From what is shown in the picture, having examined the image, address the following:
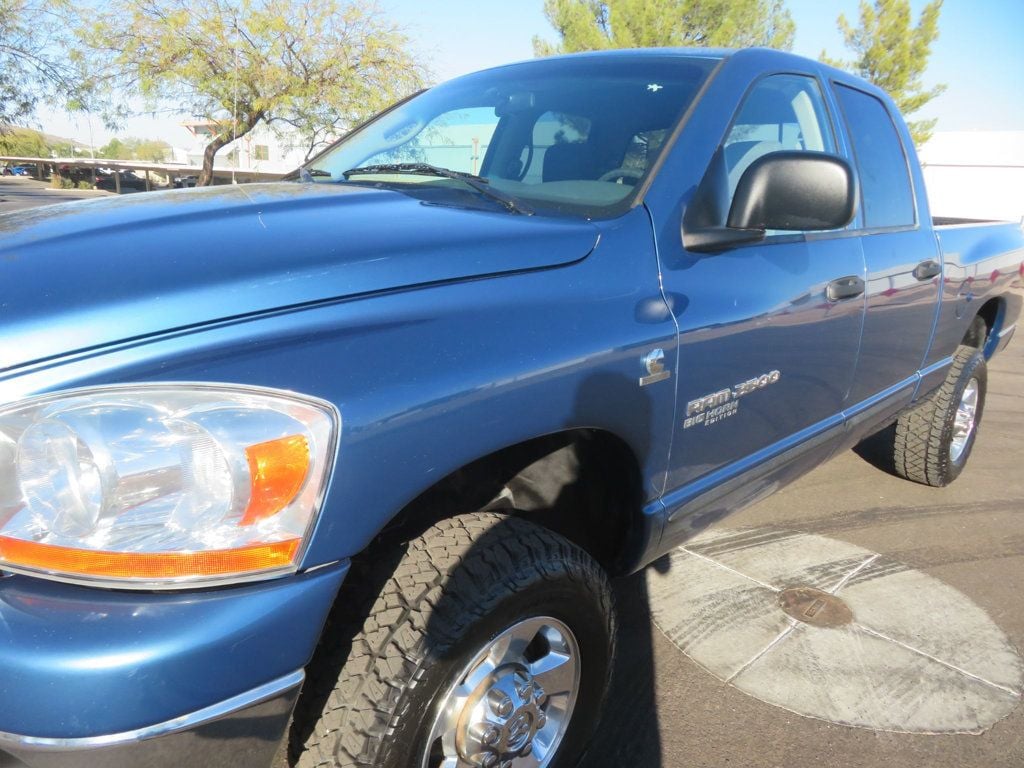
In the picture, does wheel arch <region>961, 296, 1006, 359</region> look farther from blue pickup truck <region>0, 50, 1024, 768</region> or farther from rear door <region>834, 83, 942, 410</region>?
blue pickup truck <region>0, 50, 1024, 768</region>

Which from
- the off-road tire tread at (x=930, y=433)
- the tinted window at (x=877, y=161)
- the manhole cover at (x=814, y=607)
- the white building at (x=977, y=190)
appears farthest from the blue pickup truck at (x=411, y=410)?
the white building at (x=977, y=190)

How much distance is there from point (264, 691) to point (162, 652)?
7.6 inches

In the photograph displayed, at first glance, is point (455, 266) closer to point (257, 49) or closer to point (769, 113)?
point (769, 113)

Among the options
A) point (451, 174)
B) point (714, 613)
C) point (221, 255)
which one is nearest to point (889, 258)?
point (714, 613)

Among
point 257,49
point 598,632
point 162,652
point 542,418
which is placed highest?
point 257,49

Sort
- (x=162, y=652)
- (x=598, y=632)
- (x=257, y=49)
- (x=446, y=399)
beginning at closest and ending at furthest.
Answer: (x=162, y=652) < (x=446, y=399) < (x=598, y=632) < (x=257, y=49)

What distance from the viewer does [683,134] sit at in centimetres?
204

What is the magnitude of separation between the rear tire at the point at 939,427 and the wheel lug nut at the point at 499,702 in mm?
2922

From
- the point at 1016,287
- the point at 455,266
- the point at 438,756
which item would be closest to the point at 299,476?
the point at 455,266

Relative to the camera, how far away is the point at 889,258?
285 centimetres

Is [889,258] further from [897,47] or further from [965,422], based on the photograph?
[897,47]

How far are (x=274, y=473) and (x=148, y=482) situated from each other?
0.60 feet

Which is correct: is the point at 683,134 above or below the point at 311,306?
above

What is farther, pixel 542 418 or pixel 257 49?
pixel 257 49
